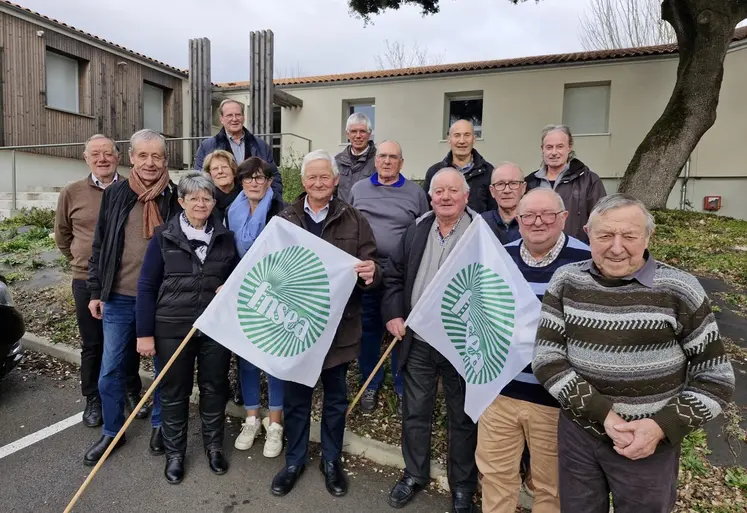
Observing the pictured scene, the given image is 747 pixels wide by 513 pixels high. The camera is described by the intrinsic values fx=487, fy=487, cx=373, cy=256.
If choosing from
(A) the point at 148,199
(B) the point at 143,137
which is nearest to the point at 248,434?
(A) the point at 148,199

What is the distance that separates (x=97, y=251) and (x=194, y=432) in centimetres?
156

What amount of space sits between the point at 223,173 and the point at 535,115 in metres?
13.7

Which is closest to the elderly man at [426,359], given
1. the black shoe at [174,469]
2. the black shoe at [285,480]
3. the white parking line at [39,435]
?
the black shoe at [285,480]

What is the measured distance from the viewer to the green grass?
6762mm

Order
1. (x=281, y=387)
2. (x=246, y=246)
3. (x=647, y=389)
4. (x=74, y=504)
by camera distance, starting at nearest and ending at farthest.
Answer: (x=647, y=389) < (x=74, y=504) < (x=246, y=246) < (x=281, y=387)

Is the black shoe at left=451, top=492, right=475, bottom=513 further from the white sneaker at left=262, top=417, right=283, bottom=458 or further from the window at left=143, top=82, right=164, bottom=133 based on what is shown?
the window at left=143, top=82, right=164, bottom=133

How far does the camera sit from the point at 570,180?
344cm

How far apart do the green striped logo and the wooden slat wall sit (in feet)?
50.8

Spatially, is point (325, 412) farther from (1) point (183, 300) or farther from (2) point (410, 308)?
(1) point (183, 300)

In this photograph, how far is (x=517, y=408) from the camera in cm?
247

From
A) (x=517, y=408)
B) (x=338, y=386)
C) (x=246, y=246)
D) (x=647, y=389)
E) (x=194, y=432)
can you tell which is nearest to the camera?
(x=647, y=389)

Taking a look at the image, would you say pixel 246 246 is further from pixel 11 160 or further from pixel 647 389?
pixel 11 160

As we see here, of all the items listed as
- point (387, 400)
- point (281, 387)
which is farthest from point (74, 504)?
point (387, 400)

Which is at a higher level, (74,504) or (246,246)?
(246,246)
